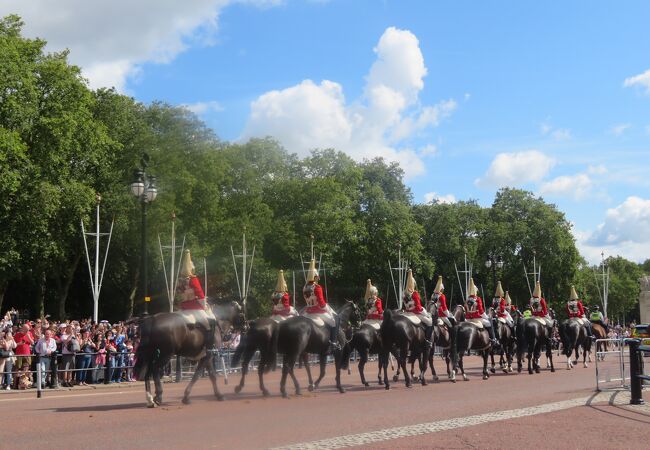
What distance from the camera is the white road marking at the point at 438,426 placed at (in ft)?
34.8

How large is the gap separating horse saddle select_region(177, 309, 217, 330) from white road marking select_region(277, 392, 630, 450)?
5.73 meters

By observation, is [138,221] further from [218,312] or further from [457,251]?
[457,251]

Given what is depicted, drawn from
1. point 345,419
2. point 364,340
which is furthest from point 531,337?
point 345,419

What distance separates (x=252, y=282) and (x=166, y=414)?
4486 cm

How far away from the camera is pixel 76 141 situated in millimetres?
45062

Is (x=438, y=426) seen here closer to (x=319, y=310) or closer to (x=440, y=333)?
(x=319, y=310)

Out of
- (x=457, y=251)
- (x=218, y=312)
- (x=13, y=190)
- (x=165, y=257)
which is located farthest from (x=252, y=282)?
(x=218, y=312)

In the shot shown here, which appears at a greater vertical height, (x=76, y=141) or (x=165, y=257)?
(x=76, y=141)

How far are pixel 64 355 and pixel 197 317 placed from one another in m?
9.01

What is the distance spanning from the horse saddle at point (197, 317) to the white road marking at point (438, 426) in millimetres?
5735

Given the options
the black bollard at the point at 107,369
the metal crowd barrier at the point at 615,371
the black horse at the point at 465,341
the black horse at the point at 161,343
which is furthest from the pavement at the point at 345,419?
the black bollard at the point at 107,369

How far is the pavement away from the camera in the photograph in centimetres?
1088

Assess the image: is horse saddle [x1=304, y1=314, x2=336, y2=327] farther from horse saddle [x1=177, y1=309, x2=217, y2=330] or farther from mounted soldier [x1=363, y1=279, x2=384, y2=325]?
horse saddle [x1=177, y1=309, x2=217, y2=330]

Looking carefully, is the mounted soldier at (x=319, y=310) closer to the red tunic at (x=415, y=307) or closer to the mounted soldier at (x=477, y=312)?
the red tunic at (x=415, y=307)
